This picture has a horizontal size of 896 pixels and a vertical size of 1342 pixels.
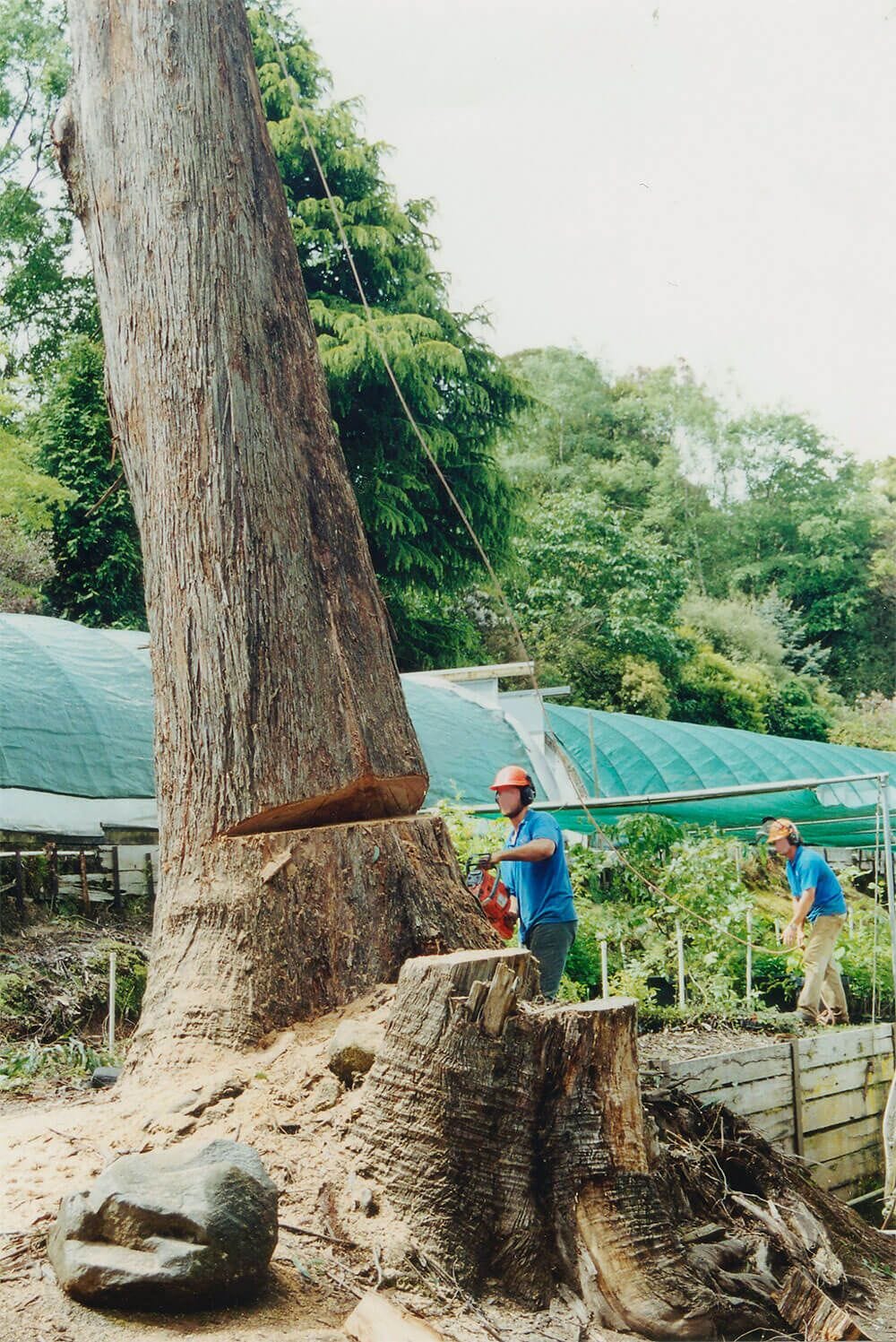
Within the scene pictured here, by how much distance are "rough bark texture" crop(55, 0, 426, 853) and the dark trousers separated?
2.07 m

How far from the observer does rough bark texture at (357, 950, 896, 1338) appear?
366cm

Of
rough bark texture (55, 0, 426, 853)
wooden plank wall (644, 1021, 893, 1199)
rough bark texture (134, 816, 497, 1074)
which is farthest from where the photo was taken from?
wooden plank wall (644, 1021, 893, 1199)

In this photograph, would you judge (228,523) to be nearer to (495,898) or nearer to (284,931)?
(284,931)

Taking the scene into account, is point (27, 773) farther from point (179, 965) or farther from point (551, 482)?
point (551, 482)

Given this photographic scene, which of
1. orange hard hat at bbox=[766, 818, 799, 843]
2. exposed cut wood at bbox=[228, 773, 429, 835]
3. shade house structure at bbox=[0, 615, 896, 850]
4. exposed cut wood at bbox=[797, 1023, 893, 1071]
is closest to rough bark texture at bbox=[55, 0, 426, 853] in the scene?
exposed cut wood at bbox=[228, 773, 429, 835]

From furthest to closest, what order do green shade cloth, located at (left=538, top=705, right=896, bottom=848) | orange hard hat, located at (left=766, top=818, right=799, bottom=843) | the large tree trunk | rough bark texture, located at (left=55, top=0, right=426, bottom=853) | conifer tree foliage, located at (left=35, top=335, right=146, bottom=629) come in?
1. conifer tree foliage, located at (left=35, top=335, right=146, bottom=629)
2. green shade cloth, located at (left=538, top=705, right=896, bottom=848)
3. orange hard hat, located at (left=766, top=818, right=799, bottom=843)
4. rough bark texture, located at (left=55, top=0, right=426, bottom=853)
5. the large tree trunk

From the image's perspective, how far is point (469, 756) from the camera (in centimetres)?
1374

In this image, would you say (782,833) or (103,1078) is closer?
(103,1078)

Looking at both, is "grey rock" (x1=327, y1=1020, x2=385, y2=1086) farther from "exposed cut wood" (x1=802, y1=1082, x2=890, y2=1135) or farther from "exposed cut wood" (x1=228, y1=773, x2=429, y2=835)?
"exposed cut wood" (x1=802, y1=1082, x2=890, y2=1135)

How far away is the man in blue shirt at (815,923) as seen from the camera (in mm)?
10125

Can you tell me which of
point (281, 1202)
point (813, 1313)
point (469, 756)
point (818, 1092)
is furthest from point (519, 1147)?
point (469, 756)

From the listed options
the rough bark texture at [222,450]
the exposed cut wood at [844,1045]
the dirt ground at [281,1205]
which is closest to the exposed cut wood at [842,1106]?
the exposed cut wood at [844,1045]

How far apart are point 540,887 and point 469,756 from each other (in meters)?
6.91

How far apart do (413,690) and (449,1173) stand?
11.2 meters
